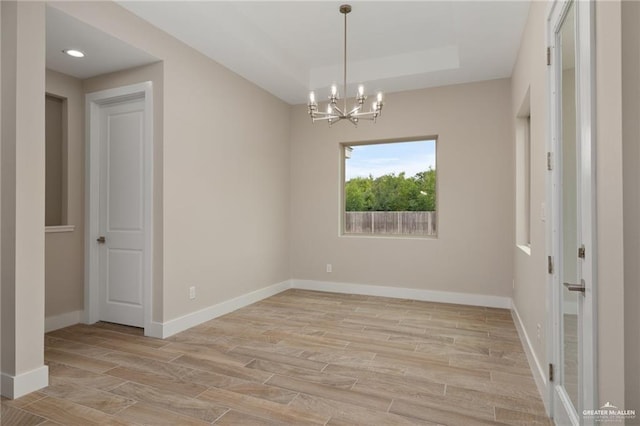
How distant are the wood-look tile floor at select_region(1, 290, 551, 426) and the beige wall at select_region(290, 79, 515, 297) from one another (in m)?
0.85

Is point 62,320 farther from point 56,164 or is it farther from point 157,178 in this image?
point 157,178

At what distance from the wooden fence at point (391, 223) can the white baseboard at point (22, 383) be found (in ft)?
13.1

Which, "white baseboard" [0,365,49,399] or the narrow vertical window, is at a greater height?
the narrow vertical window

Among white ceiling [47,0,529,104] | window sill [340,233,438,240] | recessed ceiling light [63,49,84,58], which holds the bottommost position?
window sill [340,233,438,240]

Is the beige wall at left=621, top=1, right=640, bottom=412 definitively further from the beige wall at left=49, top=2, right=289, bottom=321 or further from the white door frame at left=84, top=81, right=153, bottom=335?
the white door frame at left=84, top=81, right=153, bottom=335

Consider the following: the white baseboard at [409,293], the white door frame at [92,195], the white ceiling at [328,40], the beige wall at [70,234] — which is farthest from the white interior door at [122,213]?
the white baseboard at [409,293]

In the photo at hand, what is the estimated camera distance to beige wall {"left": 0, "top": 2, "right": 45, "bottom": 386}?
2.34 meters

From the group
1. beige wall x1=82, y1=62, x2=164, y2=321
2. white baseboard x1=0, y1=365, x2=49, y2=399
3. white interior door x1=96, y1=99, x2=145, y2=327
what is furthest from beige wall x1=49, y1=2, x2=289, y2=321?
white baseboard x1=0, y1=365, x2=49, y2=399

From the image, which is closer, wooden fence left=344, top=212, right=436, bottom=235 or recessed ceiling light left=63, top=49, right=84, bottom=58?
recessed ceiling light left=63, top=49, right=84, bottom=58

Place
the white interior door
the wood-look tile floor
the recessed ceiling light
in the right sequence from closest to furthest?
the wood-look tile floor, the recessed ceiling light, the white interior door

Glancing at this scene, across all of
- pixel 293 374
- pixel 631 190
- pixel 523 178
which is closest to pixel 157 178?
pixel 293 374

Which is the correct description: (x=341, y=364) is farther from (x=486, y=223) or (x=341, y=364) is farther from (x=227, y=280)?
(x=486, y=223)

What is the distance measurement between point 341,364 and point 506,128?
355cm

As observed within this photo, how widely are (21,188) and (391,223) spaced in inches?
167
